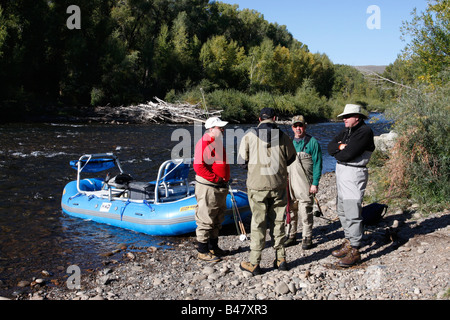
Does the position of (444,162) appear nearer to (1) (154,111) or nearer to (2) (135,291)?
(2) (135,291)

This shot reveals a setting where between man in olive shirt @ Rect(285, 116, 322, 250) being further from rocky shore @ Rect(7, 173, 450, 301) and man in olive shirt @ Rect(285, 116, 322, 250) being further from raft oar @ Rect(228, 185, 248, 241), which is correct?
raft oar @ Rect(228, 185, 248, 241)

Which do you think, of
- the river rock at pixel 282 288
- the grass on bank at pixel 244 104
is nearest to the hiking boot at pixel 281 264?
the river rock at pixel 282 288

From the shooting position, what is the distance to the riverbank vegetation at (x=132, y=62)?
113 feet

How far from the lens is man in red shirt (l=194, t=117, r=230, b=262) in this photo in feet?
19.0

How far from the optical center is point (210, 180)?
5879mm

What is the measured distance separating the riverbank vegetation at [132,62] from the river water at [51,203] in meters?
13.7

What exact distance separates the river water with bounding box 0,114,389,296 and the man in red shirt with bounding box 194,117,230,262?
5.09 feet

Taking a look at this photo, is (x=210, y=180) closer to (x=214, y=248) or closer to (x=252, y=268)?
(x=214, y=248)

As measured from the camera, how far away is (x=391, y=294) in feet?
13.8

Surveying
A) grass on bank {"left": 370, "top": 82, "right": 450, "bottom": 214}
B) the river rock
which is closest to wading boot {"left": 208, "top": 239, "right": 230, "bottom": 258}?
the river rock

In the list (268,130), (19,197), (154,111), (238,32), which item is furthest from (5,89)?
(238,32)

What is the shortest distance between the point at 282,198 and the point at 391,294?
67.8 inches

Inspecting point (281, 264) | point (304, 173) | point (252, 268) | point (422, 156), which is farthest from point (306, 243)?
point (422, 156)

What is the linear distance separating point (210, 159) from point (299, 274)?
2162 mm
